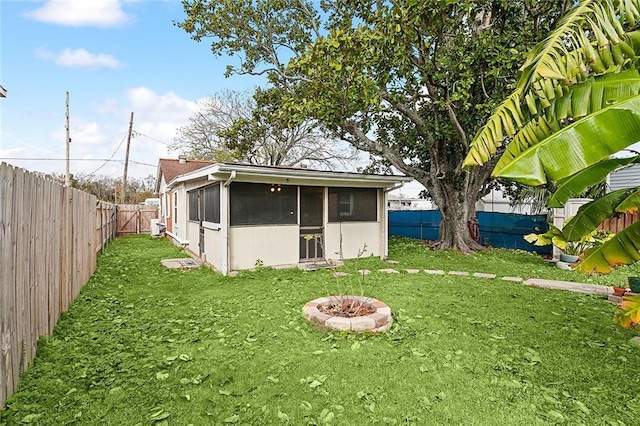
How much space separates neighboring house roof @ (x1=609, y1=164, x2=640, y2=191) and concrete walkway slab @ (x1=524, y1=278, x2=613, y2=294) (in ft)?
29.9

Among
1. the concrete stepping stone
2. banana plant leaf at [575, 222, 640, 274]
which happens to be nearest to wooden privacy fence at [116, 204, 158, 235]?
the concrete stepping stone

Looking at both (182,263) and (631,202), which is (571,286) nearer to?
(631,202)

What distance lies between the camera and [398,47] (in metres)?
8.61

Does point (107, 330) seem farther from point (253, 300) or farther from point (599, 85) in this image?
point (599, 85)

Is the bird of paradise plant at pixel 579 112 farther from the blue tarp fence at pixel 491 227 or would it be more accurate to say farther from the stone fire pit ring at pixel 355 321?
the blue tarp fence at pixel 491 227

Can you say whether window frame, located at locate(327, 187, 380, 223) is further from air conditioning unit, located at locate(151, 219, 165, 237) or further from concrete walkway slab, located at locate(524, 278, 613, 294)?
air conditioning unit, located at locate(151, 219, 165, 237)

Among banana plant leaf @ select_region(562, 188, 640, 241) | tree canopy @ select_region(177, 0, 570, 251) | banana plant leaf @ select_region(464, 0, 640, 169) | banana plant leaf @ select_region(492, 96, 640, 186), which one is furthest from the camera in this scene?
tree canopy @ select_region(177, 0, 570, 251)

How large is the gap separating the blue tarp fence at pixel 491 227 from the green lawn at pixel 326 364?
634cm

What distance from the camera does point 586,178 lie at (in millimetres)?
3039

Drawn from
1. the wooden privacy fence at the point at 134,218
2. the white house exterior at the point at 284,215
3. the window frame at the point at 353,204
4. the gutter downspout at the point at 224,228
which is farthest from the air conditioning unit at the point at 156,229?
the window frame at the point at 353,204

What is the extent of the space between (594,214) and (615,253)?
0.42 metres

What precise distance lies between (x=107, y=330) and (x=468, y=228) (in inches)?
447

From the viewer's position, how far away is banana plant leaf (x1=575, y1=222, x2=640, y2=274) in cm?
305

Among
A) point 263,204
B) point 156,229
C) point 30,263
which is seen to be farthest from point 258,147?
point 30,263
